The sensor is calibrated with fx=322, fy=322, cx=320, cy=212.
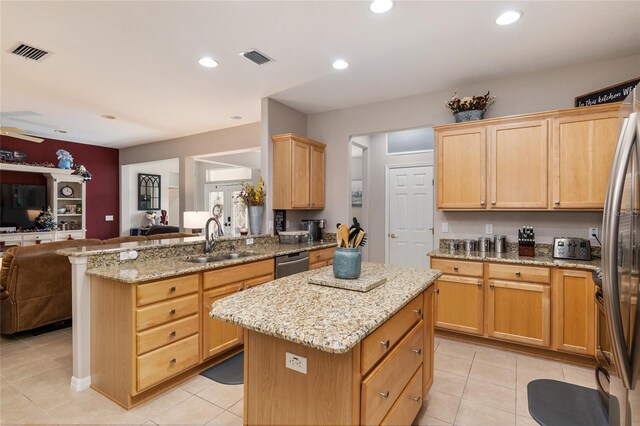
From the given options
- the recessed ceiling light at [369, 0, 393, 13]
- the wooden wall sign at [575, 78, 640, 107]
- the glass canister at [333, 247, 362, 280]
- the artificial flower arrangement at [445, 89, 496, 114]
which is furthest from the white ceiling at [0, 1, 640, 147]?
the glass canister at [333, 247, 362, 280]

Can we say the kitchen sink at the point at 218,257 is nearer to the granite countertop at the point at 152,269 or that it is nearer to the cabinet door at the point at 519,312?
the granite countertop at the point at 152,269

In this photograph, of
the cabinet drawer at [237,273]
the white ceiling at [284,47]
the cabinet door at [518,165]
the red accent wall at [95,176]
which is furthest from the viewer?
the red accent wall at [95,176]

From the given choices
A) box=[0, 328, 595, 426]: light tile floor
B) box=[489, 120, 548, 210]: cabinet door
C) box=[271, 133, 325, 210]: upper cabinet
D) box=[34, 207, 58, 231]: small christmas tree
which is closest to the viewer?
box=[0, 328, 595, 426]: light tile floor

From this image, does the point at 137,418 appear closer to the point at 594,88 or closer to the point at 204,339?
the point at 204,339

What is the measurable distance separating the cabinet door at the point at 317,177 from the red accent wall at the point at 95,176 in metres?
5.67

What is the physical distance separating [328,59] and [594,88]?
2620 millimetres

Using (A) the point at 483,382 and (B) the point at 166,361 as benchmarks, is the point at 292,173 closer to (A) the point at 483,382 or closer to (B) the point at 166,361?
(B) the point at 166,361

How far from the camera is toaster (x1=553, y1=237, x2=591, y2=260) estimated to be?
3004mm

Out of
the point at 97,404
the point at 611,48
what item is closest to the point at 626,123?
the point at 611,48

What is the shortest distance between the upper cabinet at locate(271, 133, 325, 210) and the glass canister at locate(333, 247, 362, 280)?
2400mm

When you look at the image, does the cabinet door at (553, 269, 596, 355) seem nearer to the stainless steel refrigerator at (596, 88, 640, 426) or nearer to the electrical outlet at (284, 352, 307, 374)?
the stainless steel refrigerator at (596, 88, 640, 426)

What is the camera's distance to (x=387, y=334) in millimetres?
1470

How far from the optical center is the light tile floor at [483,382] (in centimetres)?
214

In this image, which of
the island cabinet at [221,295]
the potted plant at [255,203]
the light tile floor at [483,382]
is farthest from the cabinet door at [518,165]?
the potted plant at [255,203]
